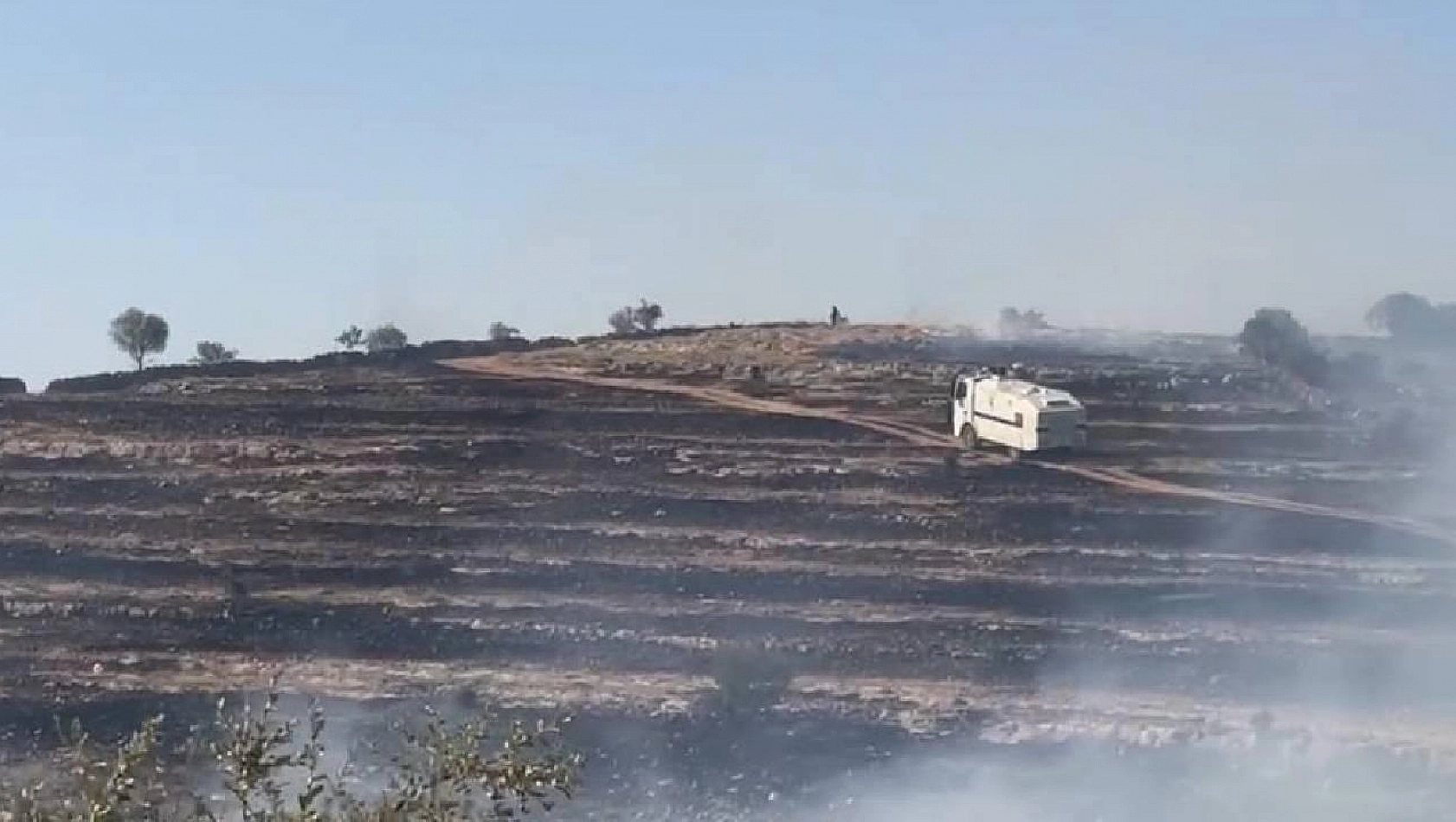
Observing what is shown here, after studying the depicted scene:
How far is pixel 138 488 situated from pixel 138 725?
909 cm

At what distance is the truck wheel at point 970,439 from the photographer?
37688 mm

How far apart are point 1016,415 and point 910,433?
10.7ft

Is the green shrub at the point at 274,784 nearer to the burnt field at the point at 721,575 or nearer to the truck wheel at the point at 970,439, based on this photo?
the burnt field at the point at 721,575

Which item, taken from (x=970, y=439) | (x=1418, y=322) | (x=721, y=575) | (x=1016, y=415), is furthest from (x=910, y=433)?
(x=1418, y=322)

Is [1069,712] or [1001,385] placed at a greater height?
[1001,385]

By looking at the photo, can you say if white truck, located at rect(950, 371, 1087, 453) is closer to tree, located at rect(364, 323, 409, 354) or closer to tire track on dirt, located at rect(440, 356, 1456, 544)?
tire track on dirt, located at rect(440, 356, 1456, 544)

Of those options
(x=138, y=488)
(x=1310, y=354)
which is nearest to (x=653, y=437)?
(x=138, y=488)

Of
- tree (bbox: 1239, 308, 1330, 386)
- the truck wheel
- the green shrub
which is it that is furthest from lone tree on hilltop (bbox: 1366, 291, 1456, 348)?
the green shrub

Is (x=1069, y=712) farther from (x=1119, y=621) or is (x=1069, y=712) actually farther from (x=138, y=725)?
(x=138, y=725)

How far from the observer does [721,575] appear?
106ft

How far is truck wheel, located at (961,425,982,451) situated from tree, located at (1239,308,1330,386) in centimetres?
982

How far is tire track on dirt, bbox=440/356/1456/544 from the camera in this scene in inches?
1334

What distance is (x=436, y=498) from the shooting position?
118 ft

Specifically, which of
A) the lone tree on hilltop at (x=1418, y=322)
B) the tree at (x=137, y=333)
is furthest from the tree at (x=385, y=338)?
the lone tree on hilltop at (x=1418, y=322)
